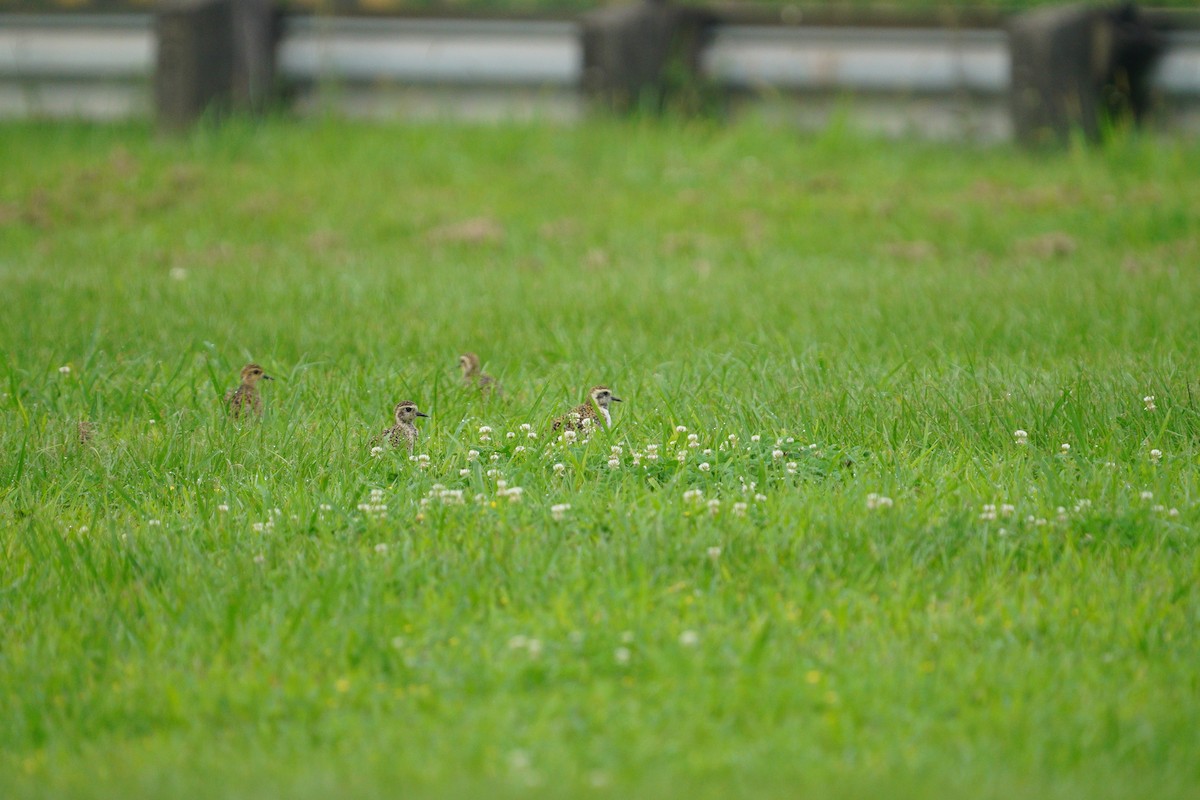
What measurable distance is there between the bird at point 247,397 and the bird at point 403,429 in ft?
2.30

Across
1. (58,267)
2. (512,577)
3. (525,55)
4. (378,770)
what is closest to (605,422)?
(512,577)

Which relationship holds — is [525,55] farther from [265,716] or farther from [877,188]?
[265,716]

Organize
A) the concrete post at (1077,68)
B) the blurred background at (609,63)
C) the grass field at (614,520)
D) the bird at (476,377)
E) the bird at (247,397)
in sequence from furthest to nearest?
the blurred background at (609,63) → the concrete post at (1077,68) → the bird at (476,377) → the bird at (247,397) → the grass field at (614,520)

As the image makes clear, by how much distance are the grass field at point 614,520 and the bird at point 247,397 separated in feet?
0.38

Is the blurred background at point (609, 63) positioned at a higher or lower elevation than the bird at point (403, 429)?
higher

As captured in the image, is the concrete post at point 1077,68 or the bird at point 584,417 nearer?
the bird at point 584,417

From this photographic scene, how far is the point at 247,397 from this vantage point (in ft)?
20.3

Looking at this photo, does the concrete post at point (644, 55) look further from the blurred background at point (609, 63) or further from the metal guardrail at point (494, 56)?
the metal guardrail at point (494, 56)

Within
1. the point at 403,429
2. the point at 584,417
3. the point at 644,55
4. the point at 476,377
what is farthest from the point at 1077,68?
the point at 403,429

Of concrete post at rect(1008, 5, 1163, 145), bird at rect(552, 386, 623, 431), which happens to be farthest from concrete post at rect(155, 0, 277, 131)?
bird at rect(552, 386, 623, 431)

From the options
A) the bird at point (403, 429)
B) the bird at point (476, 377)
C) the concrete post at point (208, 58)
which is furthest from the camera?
the concrete post at point (208, 58)

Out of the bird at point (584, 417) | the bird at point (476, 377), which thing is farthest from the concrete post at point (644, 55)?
the bird at point (584, 417)

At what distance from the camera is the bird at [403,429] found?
575 cm

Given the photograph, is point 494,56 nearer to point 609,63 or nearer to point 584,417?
point 609,63
